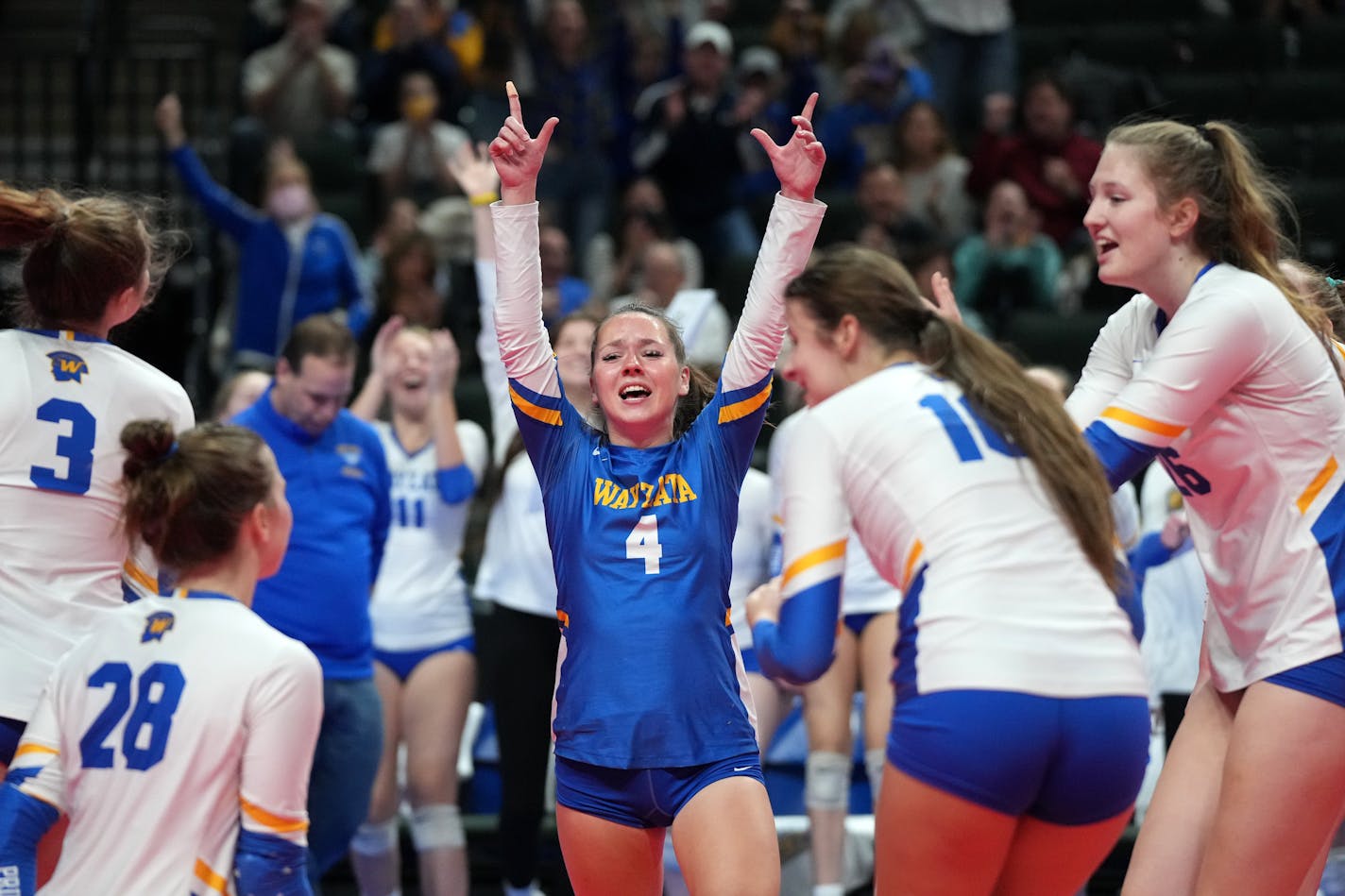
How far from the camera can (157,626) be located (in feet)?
9.39

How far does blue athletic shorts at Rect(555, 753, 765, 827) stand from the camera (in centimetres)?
338

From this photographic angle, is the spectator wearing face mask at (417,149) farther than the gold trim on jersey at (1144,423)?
Yes

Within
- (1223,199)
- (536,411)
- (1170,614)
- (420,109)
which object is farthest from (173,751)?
(420,109)

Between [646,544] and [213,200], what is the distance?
551cm

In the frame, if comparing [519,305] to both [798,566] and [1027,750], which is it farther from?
[1027,750]

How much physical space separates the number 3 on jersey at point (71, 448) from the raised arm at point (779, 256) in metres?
1.36

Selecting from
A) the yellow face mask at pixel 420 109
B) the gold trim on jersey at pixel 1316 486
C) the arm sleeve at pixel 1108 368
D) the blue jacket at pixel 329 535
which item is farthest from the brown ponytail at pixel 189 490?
the yellow face mask at pixel 420 109

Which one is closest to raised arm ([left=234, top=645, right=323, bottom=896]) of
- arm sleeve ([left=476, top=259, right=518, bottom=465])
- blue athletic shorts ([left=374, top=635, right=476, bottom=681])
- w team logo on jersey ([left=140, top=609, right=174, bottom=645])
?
w team logo on jersey ([left=140, top=609, right=174, bottom=645])

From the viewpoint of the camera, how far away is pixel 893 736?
2895 millimetres

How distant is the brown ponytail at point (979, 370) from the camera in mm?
2912

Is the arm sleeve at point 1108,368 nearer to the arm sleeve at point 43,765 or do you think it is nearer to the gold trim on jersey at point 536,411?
the gold trim on jersey at point 536,411

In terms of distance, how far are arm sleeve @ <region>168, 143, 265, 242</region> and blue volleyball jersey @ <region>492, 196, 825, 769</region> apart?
4.91m

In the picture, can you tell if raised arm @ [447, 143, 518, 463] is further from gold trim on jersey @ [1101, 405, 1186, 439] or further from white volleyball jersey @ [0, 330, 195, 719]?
gold trim on jersey @ [1101, 405, 1186, 439]

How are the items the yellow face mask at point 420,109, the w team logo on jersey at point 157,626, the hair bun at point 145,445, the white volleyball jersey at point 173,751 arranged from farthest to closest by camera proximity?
the yellow face mask at point 420,109 → the hair bun at point 145,445 → the w team logo on jersey at point 157,626 → the white volleyball jersey at point 173,751
